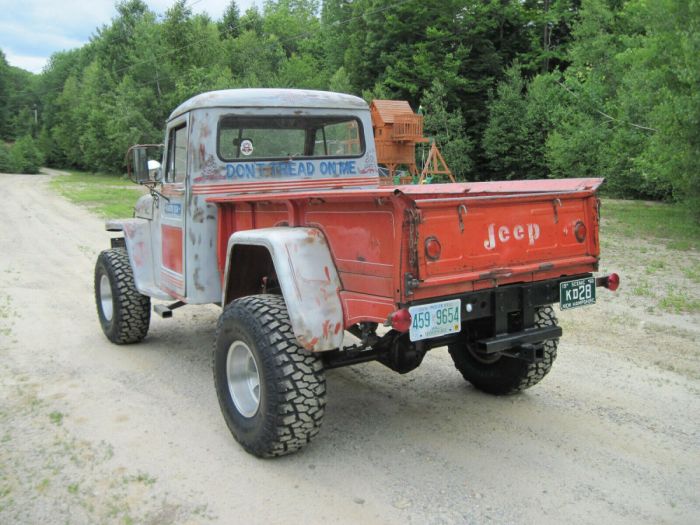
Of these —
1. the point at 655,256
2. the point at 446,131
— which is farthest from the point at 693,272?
the point at 446,131

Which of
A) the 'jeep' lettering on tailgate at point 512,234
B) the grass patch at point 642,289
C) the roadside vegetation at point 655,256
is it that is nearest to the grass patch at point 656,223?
the roadside vegetation at point 655,256

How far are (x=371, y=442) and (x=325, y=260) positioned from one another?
121cm

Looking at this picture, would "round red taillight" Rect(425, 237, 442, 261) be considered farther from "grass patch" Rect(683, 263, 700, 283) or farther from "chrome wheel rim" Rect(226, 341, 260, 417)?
"grass patch" Rect(683, 263, 700, 283)

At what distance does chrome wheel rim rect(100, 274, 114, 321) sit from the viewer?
609 cm

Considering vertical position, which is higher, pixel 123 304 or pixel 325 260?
pixel 325 260

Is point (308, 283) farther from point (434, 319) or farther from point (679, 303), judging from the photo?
point (679, 303)

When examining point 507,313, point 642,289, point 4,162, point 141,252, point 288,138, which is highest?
point 4,162

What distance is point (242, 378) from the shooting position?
3.85 meters

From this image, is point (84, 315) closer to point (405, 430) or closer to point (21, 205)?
point (405, 430)

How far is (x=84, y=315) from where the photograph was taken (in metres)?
6.92

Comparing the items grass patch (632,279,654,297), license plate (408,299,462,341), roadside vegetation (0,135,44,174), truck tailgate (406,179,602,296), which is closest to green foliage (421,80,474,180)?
grass patch (632,279,654,297)

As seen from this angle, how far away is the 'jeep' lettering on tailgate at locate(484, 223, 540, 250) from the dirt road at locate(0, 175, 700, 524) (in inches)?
49.3

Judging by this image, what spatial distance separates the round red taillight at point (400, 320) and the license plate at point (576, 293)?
3.64ft

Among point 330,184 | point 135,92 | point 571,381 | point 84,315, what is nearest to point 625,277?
point 571,381
